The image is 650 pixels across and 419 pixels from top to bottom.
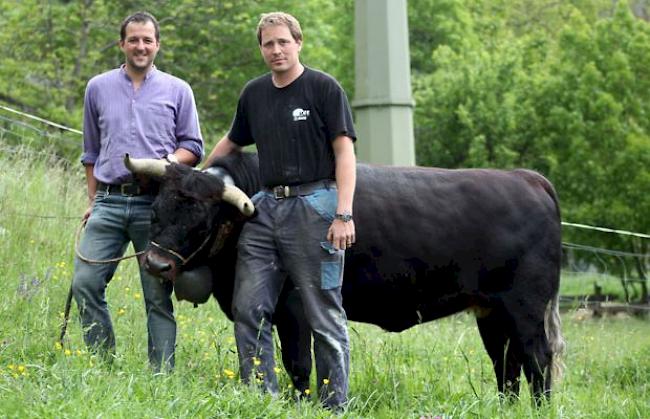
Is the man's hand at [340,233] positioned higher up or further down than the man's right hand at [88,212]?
further down

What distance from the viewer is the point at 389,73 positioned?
13.6 m

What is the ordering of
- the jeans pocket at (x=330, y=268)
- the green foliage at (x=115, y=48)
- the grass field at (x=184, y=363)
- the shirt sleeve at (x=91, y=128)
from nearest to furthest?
the grass field at (x=184, y=363) < the jeans pocket at (x=330, y=268) < the shirt sleeve at (x=91, y=128) < the green foliage at (x=115, y=48)

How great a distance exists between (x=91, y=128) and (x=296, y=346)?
186 centimetres

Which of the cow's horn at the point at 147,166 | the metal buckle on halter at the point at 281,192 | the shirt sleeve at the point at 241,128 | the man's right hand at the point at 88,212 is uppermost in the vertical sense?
the shirt sleeve at the point at 241,128

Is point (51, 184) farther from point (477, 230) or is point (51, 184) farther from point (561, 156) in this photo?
point (561, 156)

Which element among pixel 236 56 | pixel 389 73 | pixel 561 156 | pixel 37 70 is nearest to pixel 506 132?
pixel 561 156

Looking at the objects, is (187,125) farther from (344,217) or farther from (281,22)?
(344,217)

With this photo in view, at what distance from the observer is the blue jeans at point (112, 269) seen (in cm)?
684

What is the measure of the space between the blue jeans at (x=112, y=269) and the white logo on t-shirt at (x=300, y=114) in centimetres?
107

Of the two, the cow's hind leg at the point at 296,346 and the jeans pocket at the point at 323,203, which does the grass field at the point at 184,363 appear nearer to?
the cow's hind leg at the point at 296,346

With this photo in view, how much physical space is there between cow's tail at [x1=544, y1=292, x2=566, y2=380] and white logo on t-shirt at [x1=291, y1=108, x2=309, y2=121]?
8.06ft

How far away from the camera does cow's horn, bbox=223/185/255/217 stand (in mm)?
6598

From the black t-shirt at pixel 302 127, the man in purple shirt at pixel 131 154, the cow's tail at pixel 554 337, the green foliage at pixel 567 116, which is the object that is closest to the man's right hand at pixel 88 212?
the man in purple shirt at pixel 131 154

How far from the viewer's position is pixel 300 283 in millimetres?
6547
